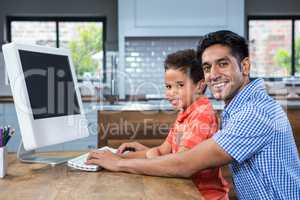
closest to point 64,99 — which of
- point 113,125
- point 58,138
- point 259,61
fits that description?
point 58,138

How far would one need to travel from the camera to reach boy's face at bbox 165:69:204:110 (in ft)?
4.48

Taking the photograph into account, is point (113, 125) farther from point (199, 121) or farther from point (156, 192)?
point (156, 192)

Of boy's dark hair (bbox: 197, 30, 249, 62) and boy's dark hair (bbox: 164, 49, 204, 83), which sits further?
boy's dark hair (bbox: 164, 49, 204, 83)

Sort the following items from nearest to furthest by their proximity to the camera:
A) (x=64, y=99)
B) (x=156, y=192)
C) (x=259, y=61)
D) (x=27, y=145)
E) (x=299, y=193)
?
(x=156, y=192)
(x=299, y=193)
(x=27, y=145)
(x=64, y=99)
(x=259, y=61)

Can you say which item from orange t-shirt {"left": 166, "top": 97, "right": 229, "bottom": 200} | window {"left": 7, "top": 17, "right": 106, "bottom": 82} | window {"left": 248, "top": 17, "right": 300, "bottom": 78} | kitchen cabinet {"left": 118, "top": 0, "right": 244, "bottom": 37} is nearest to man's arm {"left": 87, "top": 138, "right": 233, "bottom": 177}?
orange t-shirt {"left": 166, "top": 97, "right": 229, "bottom": 200}

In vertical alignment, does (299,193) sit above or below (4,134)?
below

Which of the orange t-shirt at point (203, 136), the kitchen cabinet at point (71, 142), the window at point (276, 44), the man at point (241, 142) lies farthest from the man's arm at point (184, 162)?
the window at point (276, 44)

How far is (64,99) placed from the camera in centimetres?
147

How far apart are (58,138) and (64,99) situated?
0.57 ft

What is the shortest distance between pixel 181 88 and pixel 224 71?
0.89 feet

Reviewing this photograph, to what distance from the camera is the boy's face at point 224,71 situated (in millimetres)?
1127

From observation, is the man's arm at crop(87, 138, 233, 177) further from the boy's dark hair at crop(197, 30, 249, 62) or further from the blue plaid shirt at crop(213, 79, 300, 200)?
the boy's dark hair at crop(197, 30, 249, 62)

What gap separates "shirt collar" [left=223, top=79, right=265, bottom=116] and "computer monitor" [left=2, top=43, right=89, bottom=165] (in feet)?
2.02

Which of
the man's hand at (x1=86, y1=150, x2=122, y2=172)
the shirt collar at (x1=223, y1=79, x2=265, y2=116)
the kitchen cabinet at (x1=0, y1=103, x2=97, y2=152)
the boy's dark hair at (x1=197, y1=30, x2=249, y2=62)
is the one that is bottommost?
the kitchen cabinet at (x1=0, y1=103, x2=97, y2=152)
